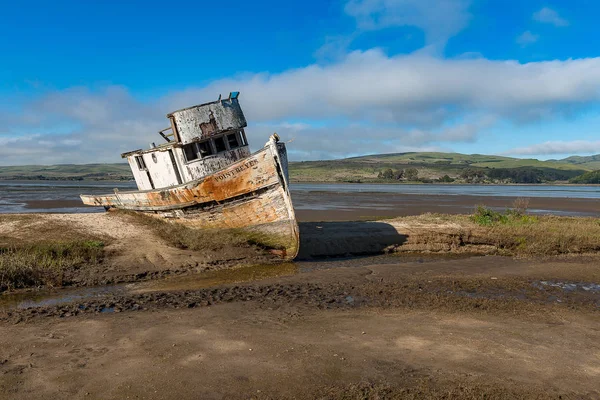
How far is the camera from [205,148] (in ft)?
46.6

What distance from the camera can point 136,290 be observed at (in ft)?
28.8

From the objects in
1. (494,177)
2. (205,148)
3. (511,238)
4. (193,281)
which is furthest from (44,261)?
(494,177)

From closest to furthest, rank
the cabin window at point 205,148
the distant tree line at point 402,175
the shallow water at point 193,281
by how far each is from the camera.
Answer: the shallow water at point 193,281 → the cabin window at point 205,148 → the distant tree line at point 402,175

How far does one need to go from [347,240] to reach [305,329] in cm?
780

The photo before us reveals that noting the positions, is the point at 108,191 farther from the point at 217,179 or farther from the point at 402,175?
the point at 402,175

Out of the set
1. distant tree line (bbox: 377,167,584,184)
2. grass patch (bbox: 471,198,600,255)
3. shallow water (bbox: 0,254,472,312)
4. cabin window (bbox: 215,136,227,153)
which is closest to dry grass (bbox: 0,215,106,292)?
shallow water (bbox: 0,254,472,312)

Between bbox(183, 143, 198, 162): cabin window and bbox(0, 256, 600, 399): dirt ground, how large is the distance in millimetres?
6069

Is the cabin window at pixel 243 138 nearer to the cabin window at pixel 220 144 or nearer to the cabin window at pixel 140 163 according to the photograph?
the cabin window at pixel 220 144

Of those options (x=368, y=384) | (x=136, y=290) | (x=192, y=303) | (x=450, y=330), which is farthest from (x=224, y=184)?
(x=368, y=384)

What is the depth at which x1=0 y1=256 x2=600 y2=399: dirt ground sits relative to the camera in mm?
4469

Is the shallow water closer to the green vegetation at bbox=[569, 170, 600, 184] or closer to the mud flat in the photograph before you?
the mud flat

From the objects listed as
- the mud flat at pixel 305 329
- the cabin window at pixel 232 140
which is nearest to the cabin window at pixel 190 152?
the cabin window at pixel 232 140

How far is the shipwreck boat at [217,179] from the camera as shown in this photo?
472 inches

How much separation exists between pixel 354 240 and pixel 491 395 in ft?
31.5
